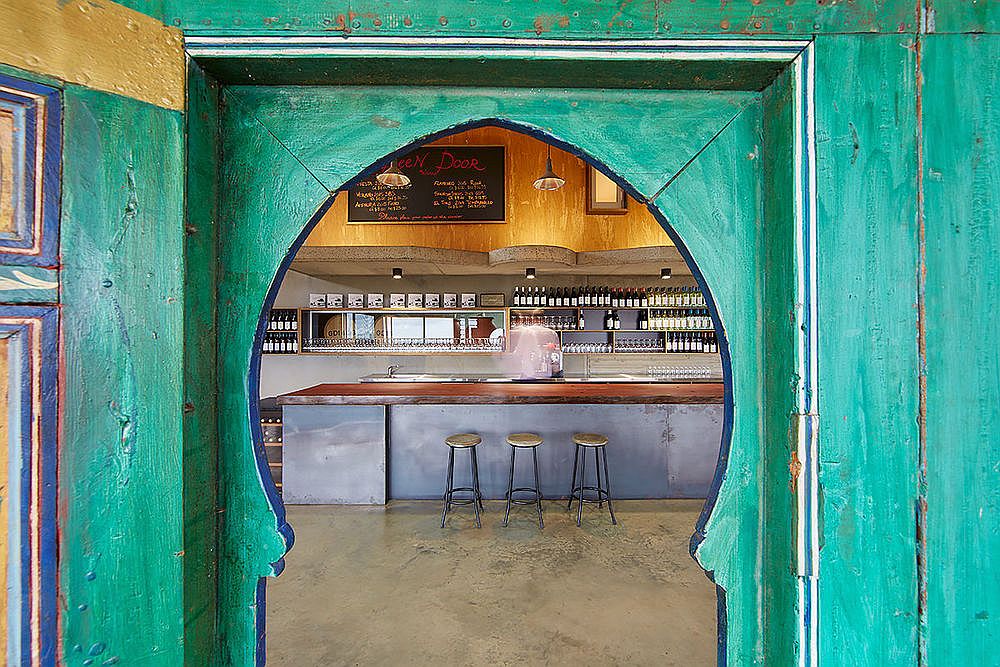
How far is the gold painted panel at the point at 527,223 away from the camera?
5.75 m

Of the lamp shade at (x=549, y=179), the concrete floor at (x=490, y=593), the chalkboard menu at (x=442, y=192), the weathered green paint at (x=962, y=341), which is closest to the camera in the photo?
the weathered green paint at (x=962, y=341)

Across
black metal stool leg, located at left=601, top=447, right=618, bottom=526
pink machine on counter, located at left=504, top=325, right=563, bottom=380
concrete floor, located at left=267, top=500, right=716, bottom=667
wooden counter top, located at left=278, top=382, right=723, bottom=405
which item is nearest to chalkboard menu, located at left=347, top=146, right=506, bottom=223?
pink machine on counter, located at left=504, top=325, right=563, bottom=380

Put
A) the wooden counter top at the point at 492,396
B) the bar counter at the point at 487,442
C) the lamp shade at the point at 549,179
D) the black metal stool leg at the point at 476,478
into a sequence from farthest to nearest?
the lamp shade at the point at 549,179 < the bar counter at the point at 487,442 < the wooden counter top at the point at 492,396 < the black metal stool leg at the point at 476,478

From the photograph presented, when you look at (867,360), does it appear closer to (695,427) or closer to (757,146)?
(757,146)

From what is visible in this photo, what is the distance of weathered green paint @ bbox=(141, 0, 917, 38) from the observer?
909 mm

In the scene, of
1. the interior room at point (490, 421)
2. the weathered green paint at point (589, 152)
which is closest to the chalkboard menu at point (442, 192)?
the interior room at point (490, 421)

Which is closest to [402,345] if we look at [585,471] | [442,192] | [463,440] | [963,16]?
[442,192]

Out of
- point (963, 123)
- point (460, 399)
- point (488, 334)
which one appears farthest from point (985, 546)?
point (488, 334)

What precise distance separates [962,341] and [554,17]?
40.9 inches

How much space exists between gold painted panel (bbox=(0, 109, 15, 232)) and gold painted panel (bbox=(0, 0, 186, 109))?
0.31 ft

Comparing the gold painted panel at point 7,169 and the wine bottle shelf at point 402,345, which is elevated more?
the gold painted panel at point 7,169

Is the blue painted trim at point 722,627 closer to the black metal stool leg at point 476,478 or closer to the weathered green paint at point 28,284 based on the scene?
the weathered green paint at point 28,284

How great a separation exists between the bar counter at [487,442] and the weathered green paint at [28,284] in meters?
3.61

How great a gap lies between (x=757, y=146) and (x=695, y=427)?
4005mm
